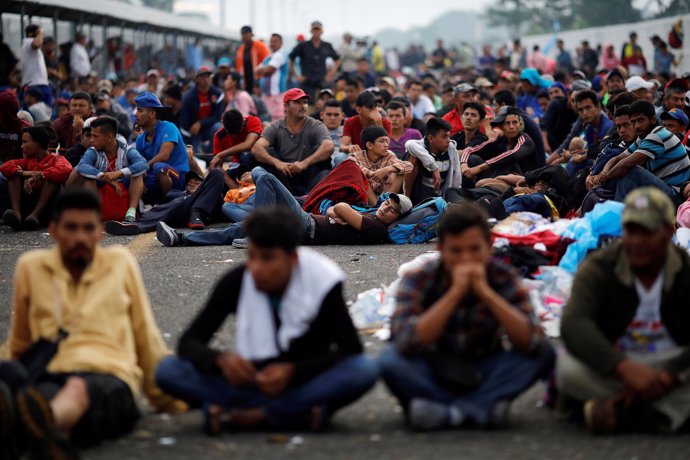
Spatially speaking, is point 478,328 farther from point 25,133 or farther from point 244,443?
point 25,133

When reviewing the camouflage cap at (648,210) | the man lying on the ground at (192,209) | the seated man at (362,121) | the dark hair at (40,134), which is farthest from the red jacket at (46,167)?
the camouflage cap at (648,210)

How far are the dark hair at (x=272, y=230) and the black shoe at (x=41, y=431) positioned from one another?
3.53ft

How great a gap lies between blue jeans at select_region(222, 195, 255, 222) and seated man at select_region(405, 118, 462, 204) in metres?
1.63

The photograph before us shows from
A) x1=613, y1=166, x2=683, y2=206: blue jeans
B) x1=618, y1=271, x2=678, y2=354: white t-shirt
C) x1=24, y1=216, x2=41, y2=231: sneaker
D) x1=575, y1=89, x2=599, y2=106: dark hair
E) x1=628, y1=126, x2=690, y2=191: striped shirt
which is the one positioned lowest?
x1=24, y1=216, x2=41, y2=231: sneaker

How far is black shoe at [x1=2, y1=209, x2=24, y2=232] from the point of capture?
12.3 m

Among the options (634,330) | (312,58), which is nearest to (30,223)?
(634,330)

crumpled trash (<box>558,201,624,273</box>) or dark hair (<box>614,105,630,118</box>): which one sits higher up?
dark hair (<box>614,105,630,118</box>)

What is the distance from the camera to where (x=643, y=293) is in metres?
5.16

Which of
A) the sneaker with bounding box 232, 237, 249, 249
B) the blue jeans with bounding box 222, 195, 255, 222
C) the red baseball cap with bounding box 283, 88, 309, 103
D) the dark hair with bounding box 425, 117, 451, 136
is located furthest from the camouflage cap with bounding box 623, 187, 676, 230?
the red baseball cap with bounding box 283, 88, 309, 103

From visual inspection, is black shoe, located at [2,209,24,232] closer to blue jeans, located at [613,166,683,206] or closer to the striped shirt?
blue jeans, located at [613,166,683,206]

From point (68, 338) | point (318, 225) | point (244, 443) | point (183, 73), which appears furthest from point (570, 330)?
point (183, 73)

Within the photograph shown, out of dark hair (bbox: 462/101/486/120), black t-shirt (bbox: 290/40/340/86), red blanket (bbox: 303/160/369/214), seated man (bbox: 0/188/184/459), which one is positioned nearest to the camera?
seated man (bbox: 0/188/184/459)

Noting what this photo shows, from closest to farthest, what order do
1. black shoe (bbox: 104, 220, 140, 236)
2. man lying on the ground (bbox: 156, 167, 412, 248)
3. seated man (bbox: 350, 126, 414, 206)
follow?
1. man lying on the ground (bbox: 156, 167, 412, 248)
2. seated man (bbox: 350, 126, 414, 206)
3. black shoe (bbox: 104, 220, 140, 236)

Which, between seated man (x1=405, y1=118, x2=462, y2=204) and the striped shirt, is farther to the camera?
seated man (x1=405, y1=118, x2=462, y2=204)
